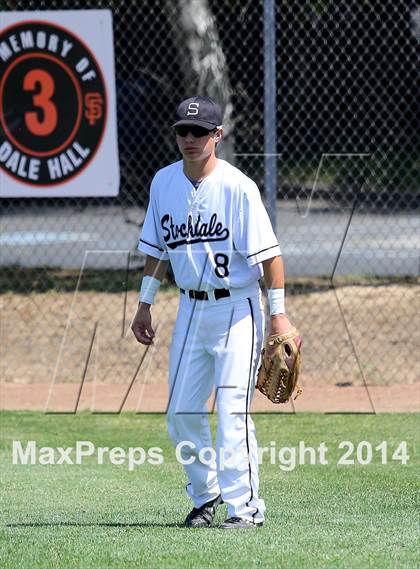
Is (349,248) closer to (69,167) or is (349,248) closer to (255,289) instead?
(69,167)

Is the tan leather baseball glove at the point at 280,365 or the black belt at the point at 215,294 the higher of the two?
the black belt at the point at 215,294

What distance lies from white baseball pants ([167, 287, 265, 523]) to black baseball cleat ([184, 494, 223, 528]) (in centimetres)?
3

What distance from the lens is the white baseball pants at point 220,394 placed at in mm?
5430

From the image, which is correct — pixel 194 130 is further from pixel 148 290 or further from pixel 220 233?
pixel 148 290

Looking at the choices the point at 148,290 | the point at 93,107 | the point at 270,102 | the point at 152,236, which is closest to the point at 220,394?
the point at 148,290

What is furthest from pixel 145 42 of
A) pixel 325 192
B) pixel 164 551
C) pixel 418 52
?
pixel 164 551

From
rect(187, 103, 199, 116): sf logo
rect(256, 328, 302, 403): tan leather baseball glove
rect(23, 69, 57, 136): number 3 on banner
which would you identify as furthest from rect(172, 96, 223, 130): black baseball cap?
rect(23, 69, 57, 136): number 3 on banner

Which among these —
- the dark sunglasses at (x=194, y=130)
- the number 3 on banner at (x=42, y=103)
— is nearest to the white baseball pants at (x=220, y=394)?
the dark sunglasses at (x=194, y=130)

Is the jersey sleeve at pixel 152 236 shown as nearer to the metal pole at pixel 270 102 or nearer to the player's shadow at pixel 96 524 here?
the player's shadow at pixel 96 524

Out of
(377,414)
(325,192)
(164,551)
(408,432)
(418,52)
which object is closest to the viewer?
(164,551)

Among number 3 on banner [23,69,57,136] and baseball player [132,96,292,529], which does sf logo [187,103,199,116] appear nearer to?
baseball player [132,96,292,529]

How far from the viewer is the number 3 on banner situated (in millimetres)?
9719

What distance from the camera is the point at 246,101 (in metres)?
12.9

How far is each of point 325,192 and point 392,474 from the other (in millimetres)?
7419
